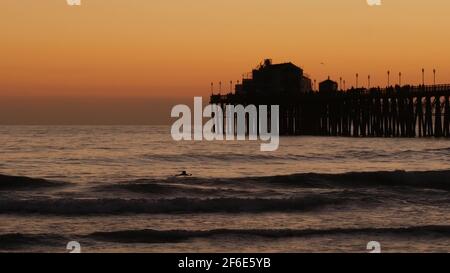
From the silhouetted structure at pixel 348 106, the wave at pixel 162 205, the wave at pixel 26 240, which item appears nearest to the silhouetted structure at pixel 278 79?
the silhouetted structure at pixel 348 106

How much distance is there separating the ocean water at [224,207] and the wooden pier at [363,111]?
16628 millimetres

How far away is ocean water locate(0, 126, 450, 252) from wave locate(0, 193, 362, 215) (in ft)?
0.10

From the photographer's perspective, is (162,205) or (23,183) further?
(23,183)

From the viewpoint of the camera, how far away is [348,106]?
68812 mm

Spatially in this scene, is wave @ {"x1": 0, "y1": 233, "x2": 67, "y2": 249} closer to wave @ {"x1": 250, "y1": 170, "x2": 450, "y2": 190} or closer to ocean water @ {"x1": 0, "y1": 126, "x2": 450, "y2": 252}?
ocean water @ {"x1": 0, "y1": 126, "x2": 450, "y2": 252}

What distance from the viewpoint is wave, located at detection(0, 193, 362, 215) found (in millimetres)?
22931

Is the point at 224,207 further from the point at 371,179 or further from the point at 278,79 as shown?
the point at 278,79

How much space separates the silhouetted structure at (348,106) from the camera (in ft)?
199

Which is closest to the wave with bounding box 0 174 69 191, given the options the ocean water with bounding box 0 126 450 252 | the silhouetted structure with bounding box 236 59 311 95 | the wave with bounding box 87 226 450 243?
the ocean water with bounding box 0 126 450 252

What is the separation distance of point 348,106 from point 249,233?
51.5m

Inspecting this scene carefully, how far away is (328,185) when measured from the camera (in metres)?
31.9

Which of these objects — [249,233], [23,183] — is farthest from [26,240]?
[23,183]

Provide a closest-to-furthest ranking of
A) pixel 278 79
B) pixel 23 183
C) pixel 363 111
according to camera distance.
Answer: pixel 23 183
pixel 363 111
pixel 278 79

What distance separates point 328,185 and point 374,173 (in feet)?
10.0
